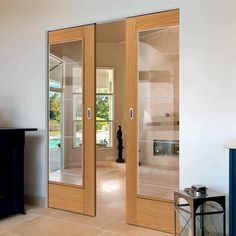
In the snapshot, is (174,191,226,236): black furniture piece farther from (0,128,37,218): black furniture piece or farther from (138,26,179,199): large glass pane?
(0,128,37,218): black furniture piece

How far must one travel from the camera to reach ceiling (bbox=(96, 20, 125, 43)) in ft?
19.5

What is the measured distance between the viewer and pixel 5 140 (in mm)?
3291

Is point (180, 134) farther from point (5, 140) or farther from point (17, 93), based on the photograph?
point (17, 93)

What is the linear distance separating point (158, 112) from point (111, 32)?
381cm

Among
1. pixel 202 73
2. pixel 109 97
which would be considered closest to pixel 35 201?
pixel 202 73

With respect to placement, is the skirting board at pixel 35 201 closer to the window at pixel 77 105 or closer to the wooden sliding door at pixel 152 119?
the window at pixel 77 105

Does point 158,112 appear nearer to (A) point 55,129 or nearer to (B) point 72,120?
(B) point 72,120

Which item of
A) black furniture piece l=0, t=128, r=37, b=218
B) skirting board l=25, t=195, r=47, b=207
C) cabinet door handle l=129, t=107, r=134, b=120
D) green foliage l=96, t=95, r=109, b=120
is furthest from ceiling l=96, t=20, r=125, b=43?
skirting board l=25, t=195, r=47, b=207

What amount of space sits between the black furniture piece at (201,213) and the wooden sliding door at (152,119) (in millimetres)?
280

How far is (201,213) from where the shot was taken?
2.30m

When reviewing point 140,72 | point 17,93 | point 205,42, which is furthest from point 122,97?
point 205,42

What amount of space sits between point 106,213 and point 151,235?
0.79m

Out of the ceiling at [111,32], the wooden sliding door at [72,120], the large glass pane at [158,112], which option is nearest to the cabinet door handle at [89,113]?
the wooden sliding door at [72,120]

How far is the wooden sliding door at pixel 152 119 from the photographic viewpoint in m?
3.00
